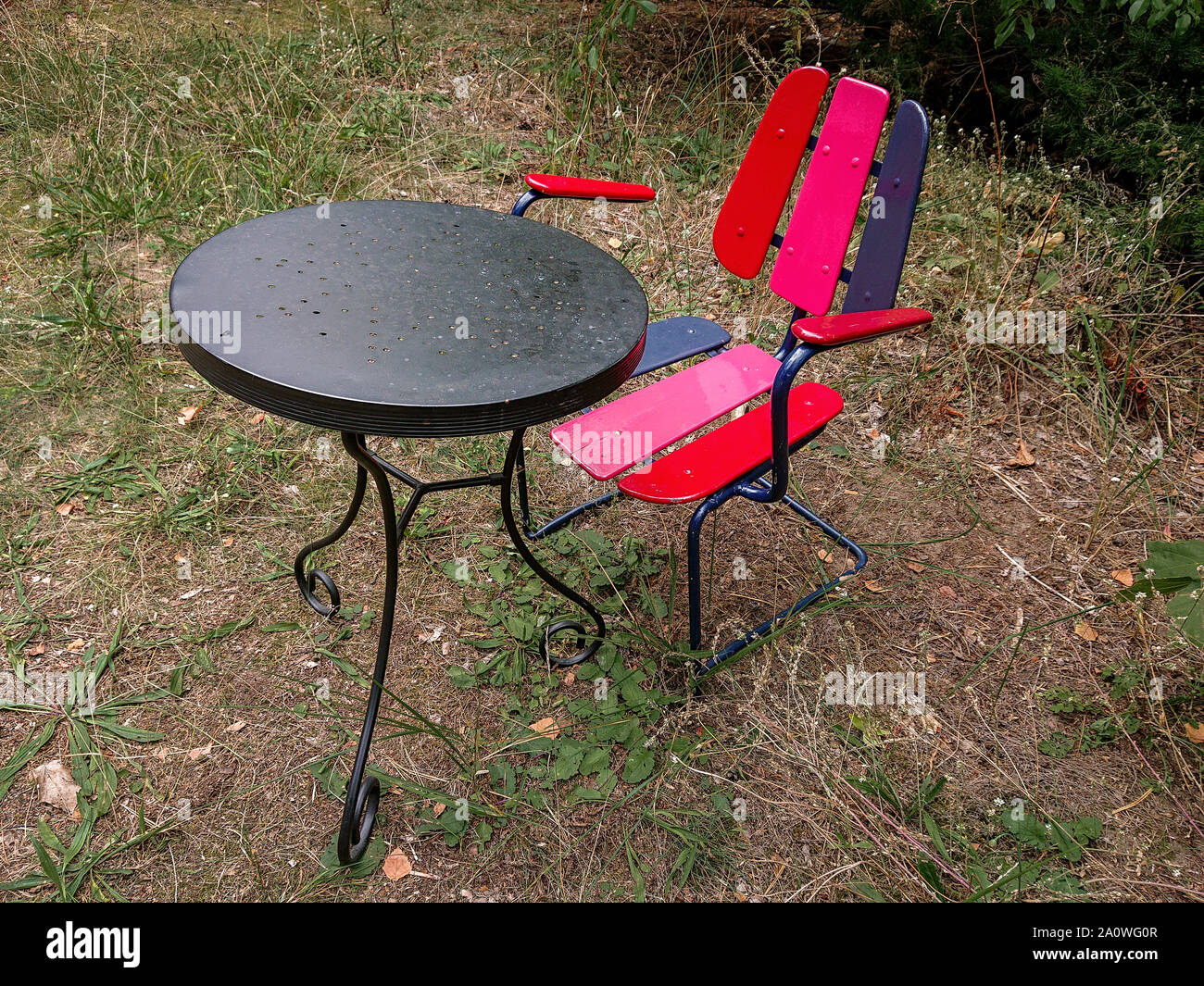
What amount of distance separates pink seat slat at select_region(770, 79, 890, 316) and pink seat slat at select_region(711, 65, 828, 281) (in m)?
0.05

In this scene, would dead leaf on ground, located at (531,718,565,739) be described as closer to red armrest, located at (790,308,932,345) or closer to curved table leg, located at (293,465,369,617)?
curved table leg, located at (293,465,369,617)

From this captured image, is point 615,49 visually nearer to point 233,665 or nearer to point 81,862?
point 233,665

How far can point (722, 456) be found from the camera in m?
2.08

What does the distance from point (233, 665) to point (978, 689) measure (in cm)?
199

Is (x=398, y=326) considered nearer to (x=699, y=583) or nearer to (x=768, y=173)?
(x=699, y=583)

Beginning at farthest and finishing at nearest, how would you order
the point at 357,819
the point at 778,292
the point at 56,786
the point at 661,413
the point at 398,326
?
the point at 778,292 < the point at 661,413 < the point at 56,786 < the point at 357,819 < the point at 398,326

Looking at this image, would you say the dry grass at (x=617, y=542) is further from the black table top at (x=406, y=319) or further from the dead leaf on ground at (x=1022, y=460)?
the black table top at (x=406, y=319)

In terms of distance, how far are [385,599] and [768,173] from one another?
1484mm

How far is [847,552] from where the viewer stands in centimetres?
271

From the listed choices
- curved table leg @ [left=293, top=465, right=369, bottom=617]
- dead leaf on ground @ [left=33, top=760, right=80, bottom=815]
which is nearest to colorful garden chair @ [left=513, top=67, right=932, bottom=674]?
curved table leg @ [left=293, top=465, right=369, bottom=617]

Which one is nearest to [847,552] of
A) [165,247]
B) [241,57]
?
[165,247]

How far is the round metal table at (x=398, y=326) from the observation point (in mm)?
1406

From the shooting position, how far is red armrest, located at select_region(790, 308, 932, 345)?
5.24 feet

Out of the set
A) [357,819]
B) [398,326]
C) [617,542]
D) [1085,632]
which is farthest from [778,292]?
[357,819]
